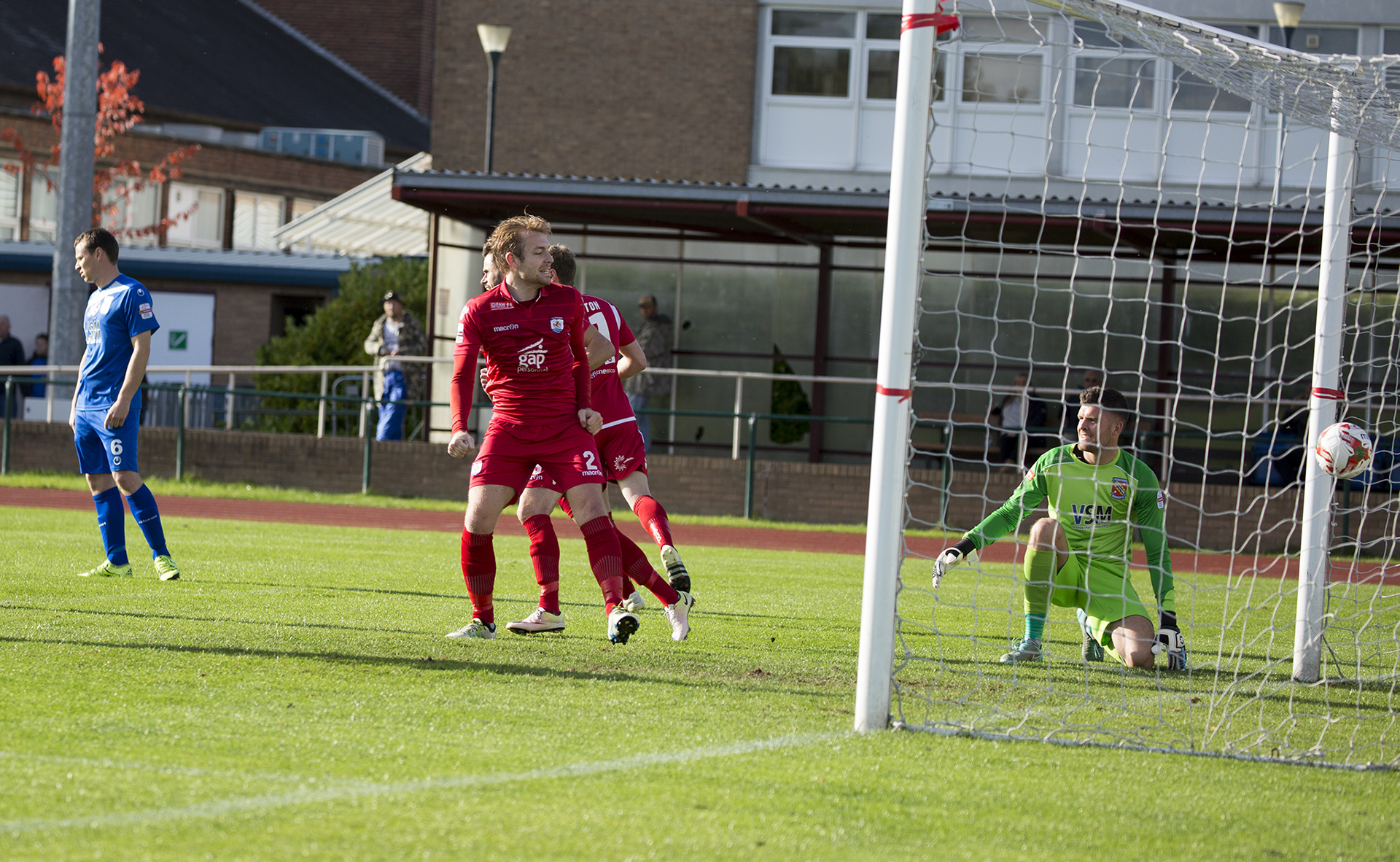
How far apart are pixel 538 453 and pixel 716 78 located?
1776 centimetres

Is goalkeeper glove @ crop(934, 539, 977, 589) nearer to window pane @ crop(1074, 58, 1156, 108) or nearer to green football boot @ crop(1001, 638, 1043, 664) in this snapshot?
green football boot @ crop(1001, 638, 1043, 664)

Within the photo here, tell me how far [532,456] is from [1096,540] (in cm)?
285

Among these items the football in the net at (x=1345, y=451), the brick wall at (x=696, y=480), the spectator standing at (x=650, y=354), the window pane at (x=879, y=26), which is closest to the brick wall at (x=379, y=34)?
the window pane at (x=879, y=26)

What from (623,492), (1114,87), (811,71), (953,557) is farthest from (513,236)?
(811,71)

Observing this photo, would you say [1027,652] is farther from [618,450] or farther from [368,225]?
[368,225]

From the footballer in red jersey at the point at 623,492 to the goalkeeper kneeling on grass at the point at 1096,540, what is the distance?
1.51 metres

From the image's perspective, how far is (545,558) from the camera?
6.52 metres

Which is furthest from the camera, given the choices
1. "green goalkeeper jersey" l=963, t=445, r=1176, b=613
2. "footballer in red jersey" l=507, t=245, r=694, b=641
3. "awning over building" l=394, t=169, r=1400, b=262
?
"awning over building" l=394, t=169, r=1400, b=262

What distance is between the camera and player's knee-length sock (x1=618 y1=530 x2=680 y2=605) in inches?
263

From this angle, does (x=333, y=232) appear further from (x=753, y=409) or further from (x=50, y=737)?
(x=50, y=737)

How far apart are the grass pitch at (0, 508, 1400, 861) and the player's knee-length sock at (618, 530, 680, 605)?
239 millimetres

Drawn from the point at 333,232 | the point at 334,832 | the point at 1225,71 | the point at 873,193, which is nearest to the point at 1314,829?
the point at 334,832

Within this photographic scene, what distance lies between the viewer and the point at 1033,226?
18.1 metres

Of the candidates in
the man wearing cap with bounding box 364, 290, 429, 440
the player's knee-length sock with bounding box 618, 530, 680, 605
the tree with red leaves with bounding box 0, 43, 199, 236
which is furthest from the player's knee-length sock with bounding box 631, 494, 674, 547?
the tree with red leaves with bounding box 0, 43, 199, 236
